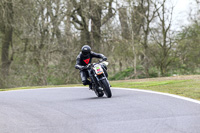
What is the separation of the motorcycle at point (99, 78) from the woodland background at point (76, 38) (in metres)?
17.7

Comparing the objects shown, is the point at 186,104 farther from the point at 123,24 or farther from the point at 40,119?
the point at 123,24

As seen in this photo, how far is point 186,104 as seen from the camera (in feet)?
29.4

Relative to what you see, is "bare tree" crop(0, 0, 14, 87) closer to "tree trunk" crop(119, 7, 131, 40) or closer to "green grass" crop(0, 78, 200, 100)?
"tree trunk" crop(119, 7, 131, 40)

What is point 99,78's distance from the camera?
451 inches

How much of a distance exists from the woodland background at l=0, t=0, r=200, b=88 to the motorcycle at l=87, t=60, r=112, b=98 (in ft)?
58.1

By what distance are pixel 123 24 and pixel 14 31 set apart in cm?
913

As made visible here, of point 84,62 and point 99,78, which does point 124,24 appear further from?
point 99,78

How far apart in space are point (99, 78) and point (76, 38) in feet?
67.0

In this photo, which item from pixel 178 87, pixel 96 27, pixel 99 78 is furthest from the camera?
pixel 96 27

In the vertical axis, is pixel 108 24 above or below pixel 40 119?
above

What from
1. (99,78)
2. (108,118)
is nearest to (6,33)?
(99,78)

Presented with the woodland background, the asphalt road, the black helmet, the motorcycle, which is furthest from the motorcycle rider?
the woodland background

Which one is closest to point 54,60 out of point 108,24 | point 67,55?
point 67,55

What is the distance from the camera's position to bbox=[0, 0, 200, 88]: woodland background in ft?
96.1
